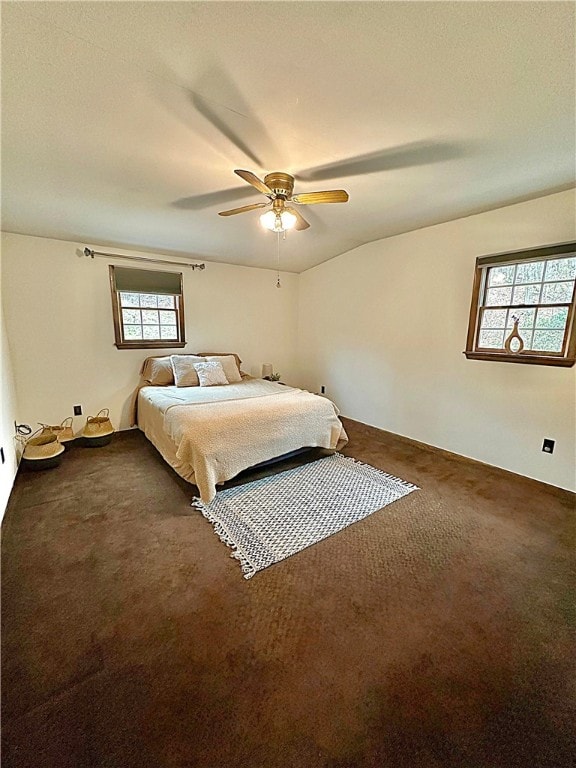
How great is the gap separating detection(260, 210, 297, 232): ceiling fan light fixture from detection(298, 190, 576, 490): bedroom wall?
1.90m

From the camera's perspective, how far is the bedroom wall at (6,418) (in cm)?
234

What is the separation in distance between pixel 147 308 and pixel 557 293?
434 centimetres

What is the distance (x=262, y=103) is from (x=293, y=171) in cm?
69

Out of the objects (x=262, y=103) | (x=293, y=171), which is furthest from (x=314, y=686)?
(x=293, y=171)

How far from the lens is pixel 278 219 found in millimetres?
2250

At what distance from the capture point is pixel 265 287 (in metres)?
5.00

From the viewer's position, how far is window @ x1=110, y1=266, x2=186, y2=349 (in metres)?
3.79

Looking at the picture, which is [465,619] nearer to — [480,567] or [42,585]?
[480,567]

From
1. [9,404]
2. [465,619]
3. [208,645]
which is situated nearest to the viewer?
[208,645]

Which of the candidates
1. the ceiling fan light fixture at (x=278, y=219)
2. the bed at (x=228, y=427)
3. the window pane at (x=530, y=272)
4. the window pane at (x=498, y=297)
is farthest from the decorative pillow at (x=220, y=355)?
the window pane at (x=530, y=272)

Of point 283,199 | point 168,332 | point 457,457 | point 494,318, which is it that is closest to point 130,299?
point 168,332

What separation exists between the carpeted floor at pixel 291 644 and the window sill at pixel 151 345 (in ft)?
6.77

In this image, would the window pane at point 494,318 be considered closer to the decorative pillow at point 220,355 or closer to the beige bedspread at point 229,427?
the beige bedspread at point 229,427

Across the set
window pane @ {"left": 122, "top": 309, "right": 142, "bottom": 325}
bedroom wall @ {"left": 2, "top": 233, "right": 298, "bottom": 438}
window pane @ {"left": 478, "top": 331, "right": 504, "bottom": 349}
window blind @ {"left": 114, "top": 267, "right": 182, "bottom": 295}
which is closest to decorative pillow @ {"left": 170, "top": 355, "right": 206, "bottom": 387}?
bedroom wall @ {"left": 2, "top": 233, "right": 298, "bottom": 438}
